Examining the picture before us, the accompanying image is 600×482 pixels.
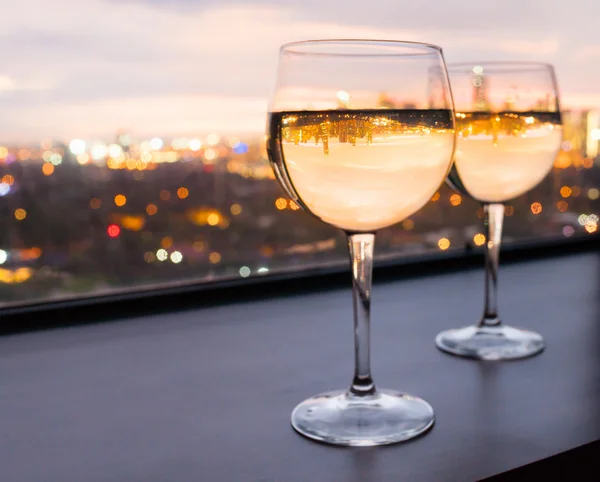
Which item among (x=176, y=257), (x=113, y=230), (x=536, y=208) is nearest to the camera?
(x=176, y=257)

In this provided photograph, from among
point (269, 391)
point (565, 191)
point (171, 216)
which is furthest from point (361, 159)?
point (565, 191)

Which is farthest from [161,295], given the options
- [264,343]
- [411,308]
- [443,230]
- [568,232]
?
[568,232]

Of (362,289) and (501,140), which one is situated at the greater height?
(501,140)

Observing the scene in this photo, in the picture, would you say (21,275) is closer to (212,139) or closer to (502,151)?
(212,139)

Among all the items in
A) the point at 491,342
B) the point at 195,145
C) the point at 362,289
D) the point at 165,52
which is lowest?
the point at 491,342

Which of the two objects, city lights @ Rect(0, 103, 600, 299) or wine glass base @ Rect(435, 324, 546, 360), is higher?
city lights @ Rect(0, 103, 600, 299)

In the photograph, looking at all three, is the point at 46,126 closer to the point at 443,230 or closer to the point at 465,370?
the point at 443,230

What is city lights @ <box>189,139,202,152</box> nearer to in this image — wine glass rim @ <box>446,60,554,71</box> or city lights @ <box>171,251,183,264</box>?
city lights @ <box>171,251,183,264</box>

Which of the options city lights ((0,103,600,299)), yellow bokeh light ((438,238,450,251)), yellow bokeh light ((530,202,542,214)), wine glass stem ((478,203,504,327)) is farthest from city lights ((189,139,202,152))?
yellow bokeh light ((530,202,542,214))
